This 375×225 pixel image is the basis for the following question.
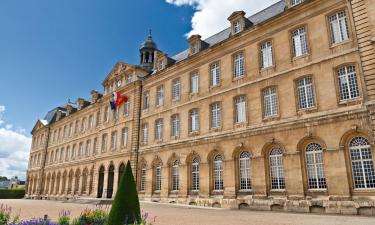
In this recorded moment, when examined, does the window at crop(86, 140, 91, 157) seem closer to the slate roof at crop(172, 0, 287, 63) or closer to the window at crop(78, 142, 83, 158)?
the window at crop(78, 142, 83, 158)

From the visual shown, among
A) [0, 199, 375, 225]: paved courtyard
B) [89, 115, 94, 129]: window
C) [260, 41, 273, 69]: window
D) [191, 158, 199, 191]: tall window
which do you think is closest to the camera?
[0, 199, 375, 225]: paved courtyard

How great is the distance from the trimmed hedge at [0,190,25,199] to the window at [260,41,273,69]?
137 ft

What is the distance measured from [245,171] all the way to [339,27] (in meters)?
8.92

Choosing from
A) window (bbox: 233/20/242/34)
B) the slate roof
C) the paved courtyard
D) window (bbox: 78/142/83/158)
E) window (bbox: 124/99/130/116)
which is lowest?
the paved courtyard

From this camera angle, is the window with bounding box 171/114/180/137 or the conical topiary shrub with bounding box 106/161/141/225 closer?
the conical topiary shrub with bounding box 106/161/141/225

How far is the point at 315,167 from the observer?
14078 mm

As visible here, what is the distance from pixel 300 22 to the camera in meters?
15.9

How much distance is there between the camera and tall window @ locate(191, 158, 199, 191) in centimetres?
1960

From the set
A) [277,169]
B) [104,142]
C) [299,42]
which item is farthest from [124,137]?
[299,42]

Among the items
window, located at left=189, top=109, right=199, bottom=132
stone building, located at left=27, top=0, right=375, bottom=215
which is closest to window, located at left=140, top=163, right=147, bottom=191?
stone building, located at left=27, top=0, right=375, bottom=215

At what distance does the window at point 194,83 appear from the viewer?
21112mm

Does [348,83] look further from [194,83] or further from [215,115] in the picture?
[194,83]

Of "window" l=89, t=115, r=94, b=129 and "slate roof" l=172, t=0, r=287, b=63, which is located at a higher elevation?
"slate roof" l=172, t=0, r=287, b=63

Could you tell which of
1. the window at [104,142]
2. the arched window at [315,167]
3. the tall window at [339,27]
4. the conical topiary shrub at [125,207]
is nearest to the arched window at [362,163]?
the arched window at [315,167]
